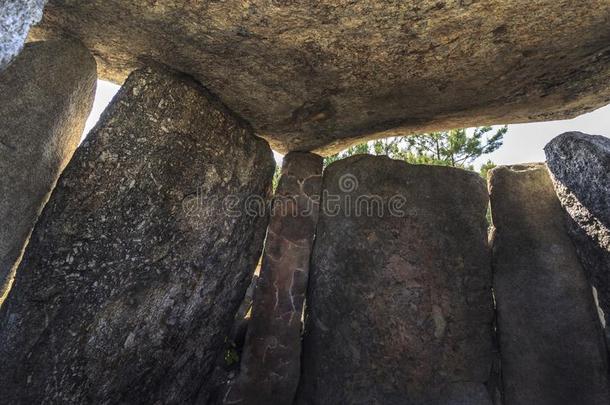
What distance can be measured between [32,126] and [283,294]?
2196 millimetres

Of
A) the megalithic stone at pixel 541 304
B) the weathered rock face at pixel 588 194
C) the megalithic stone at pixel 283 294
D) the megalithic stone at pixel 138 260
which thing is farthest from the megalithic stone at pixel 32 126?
the megalithic stone at pixel 541 304

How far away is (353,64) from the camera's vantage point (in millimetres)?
2590

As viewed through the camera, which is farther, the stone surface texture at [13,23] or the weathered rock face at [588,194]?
the weathered rock face at [588,194]

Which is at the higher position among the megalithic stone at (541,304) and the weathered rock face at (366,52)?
the weathered rock face at (366,52)

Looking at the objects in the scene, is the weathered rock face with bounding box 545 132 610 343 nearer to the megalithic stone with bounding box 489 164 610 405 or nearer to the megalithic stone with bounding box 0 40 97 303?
the megalithic stone with bounding box 489 164 610 405

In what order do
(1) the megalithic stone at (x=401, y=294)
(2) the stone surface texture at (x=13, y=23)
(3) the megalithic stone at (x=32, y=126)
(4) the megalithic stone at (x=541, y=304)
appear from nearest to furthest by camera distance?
(2) the stone surface texture at (x=13, y=23)
(3) the megalithic stone at (x=32, y=126)
(4) the megalithic stone at (x=541, y=304)
(1) the megalithic stone at (x=401, y=294)

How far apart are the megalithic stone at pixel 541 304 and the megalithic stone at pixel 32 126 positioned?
3.32m

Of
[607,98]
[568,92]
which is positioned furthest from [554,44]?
[607,98]

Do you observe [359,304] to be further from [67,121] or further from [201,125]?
[67,121]

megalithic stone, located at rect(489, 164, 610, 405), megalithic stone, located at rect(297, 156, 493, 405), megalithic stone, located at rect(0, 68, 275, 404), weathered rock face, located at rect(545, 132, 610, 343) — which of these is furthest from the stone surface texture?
megalithic stone, located at rect(489, 164, 610, 405)

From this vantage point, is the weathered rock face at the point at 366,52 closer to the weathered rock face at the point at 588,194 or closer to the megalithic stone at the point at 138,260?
the megalithic stone at the point at 138,260

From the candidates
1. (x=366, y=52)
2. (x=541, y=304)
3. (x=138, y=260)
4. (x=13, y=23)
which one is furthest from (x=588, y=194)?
(x=13, y=23)

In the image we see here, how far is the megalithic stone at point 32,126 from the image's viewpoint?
2221 mm

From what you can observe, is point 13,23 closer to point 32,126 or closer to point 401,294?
point 32,126
